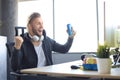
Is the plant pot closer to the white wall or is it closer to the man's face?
the man's face

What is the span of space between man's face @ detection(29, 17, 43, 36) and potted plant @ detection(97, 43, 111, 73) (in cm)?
107

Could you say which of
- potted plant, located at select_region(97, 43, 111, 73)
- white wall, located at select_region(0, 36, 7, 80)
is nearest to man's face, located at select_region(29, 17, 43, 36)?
potted plant, located at select_region(97, 43, 111, 73)

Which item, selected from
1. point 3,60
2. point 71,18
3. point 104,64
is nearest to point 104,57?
point 104,64

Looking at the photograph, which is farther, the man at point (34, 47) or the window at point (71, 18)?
the window at point (71, 18)

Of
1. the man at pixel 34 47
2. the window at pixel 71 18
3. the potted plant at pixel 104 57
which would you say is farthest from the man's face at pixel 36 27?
the window at pixel 71 18

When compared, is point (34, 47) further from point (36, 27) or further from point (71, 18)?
point (71, 18)

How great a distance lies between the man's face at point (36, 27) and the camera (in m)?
2.44

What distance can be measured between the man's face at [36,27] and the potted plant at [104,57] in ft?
3.51

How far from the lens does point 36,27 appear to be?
2436 mm

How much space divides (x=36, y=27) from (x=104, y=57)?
1116 mm

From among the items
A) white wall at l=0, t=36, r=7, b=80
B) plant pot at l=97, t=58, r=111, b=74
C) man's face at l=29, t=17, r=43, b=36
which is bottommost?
white wall at l=0, t=36, r=7, b=80

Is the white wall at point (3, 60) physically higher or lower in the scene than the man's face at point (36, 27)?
lower

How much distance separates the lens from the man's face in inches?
95.9

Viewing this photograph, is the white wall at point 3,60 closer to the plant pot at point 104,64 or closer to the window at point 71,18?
the window at point 71,18
